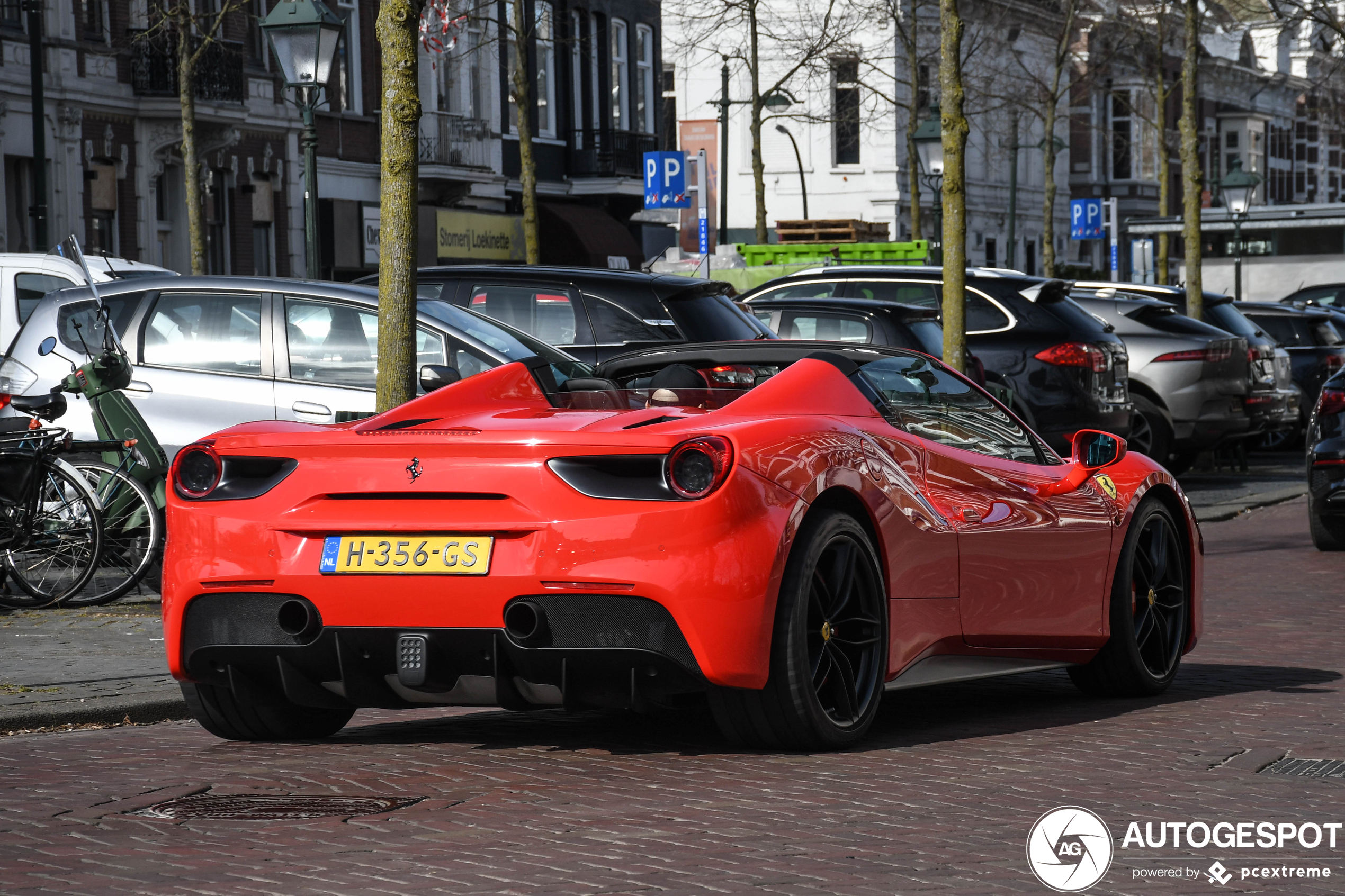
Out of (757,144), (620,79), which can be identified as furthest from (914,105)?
(620,79)

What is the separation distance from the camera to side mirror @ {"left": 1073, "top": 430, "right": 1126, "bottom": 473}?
293 inches

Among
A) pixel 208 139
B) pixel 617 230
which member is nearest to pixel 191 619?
pixel 208 139

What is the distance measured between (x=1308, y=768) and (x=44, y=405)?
716cm

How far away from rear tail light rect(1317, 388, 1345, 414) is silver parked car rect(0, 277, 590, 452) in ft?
16.8

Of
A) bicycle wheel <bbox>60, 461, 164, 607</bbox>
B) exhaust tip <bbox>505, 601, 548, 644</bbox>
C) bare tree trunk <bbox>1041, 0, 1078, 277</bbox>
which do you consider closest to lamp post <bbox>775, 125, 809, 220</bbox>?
bare tree trunk <bbox>1041, 0, 1078, 277</bbox>

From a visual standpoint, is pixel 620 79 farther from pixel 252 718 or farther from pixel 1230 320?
pixel 252 718

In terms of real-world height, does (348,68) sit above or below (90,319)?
above

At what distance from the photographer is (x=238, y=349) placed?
38.7 ft

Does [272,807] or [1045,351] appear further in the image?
[1045,351]

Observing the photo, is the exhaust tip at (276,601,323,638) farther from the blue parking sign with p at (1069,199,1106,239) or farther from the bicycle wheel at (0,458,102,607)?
the blue parking sign with p at (1069,199,1106,239)

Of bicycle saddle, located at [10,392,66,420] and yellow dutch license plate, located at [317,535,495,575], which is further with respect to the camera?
bicycle saddle, located at [10,392,66,420]

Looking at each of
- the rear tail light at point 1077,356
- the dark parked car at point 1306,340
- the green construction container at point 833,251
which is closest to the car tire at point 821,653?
the rear tail light at point 1077,356

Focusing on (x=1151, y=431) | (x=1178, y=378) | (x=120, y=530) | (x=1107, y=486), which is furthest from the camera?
(x=1178, y=378)

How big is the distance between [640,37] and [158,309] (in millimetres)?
38834
